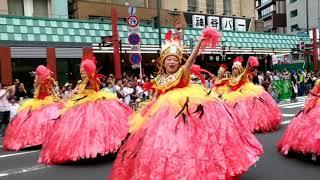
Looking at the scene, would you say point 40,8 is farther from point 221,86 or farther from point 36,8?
point 221,86

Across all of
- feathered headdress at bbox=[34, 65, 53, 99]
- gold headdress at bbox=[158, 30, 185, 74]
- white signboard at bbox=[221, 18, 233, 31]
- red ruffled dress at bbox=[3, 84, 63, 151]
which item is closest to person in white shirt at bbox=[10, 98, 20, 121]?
red ruffled dress at bbox=[3, 84, 63, 151]

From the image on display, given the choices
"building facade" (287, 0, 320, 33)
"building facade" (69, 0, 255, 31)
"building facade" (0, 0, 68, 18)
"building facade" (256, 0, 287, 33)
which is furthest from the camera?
"building facade" (256, 0, 287, 33)

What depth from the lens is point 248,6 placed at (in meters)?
41.6

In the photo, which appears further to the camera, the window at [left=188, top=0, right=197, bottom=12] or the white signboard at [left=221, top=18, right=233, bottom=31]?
the window at [left=188, top=0, right=197, bottom=12]

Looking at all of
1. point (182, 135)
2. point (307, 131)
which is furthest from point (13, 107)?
point (182, 135)

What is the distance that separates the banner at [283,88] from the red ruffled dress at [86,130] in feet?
47.8

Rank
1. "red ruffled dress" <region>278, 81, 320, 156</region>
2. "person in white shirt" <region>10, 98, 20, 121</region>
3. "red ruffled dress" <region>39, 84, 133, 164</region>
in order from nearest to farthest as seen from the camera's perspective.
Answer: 1. "red ruffled dress" <region>278, 81, 320, 156</region>
2. "red ruffled dress" <region>39, 84, 133, 164</region>
3. "person in white shirt" <region>10, 98, 20, 121</region>

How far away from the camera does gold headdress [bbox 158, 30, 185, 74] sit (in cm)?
541

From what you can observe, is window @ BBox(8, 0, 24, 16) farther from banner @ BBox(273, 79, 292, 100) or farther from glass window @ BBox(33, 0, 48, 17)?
banner @ BBox(273, 79, 292, 100)

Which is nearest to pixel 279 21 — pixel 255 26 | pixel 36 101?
pixel 255 26

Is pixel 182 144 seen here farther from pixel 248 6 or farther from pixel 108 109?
pixel 248 6

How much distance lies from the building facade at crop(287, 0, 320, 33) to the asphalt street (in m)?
49.9

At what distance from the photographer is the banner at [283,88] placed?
21703 millimetres

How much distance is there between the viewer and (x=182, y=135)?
487 centimetres
